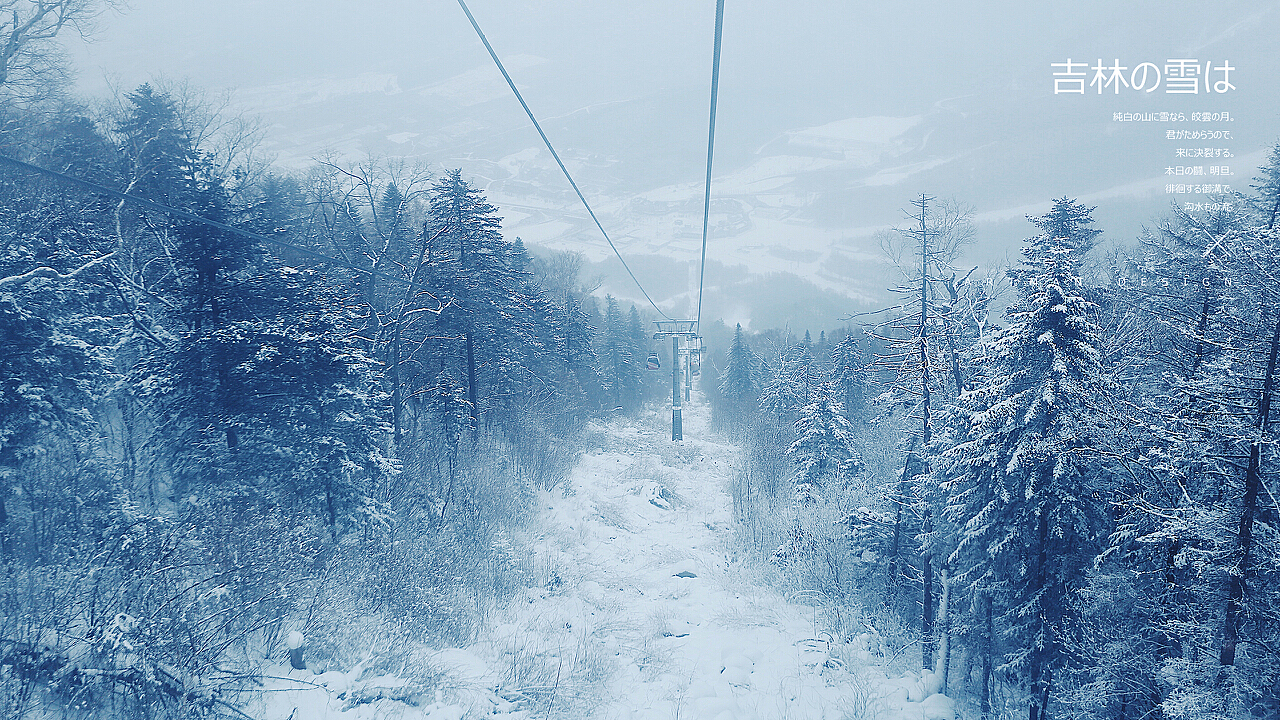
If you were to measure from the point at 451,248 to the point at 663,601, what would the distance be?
15.3 meters

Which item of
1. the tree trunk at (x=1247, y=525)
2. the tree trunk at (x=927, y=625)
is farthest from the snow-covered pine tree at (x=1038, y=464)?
the tree trunk at (x=927, y=625)

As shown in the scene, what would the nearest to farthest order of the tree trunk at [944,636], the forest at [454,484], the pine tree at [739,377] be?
the forest at [454,484] < the tree trunk at [944,636] < the pine tree at [739,377]

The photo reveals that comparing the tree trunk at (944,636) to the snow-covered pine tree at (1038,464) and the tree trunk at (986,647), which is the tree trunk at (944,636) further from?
the snow-covered pine tree at (1038,464)

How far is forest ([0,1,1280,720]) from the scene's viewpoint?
22.5 feet

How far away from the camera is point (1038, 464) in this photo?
9.04 metres

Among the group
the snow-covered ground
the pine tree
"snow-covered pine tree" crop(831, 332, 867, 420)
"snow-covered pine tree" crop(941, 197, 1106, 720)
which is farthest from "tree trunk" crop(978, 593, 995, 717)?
the pine tree

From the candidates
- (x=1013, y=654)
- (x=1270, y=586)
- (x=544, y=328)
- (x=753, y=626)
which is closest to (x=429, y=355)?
(x=544, y=328)

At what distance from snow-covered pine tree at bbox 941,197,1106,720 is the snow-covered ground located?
3.08 m

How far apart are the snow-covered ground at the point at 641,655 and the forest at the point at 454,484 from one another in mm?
292

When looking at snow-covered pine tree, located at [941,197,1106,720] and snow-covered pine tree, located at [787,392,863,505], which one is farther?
snow-covered pine tree, located at [787,392,863,505]

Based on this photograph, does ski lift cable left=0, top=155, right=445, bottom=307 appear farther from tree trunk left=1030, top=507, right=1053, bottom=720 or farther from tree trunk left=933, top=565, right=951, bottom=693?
tree trunk left=933, top=565, right=951, bottom=693

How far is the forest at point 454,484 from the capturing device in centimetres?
686

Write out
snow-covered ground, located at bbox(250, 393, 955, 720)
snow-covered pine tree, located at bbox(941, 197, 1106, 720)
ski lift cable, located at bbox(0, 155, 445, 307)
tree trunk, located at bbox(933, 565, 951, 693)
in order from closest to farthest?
1. ski lift cable, located at bbox(0, 155, 445, 307)
2. snow-covered ground, located at bbox(250, 393, 955, 720)
3. snow-covered pine tree, located at bbox(941, 197, 1106, 720)
4. tree trunk, located at bbox(933, 565, 951, 693)

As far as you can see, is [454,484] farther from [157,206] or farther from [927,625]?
[927,625]
